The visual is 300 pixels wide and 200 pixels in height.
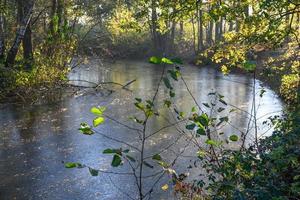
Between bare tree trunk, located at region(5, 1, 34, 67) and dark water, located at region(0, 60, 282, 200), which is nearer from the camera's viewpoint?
dark water, located at region(0, 60, 282, 200)

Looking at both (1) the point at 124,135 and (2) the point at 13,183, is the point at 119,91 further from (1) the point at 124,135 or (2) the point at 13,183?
(2) the point at 13,183

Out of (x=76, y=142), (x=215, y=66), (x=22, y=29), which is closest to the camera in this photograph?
(x=76, y=142)

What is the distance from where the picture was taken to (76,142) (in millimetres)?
10266

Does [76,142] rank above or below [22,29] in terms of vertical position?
below

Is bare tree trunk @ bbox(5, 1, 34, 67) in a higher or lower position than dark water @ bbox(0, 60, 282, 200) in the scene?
higher

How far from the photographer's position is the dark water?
24.5ft

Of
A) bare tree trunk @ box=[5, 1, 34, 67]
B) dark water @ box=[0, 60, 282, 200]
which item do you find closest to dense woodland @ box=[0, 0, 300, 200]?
bare tree trunk @ box=[5, 1, 34, 67]

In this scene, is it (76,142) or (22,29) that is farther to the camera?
(22,29)

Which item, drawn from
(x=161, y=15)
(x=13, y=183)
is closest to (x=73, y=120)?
(x=13, y=183)

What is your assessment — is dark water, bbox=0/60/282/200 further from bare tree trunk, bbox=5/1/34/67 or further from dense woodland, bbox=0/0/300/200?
bare tree trunk, bbox=5/1/34/67

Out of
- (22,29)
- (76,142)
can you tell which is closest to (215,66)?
(22,29)

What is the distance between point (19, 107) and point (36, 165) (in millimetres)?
5647

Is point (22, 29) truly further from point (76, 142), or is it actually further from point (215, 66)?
point (215, 66)

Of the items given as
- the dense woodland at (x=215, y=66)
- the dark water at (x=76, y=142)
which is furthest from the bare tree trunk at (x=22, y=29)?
the dark water at (x=76, y=142)
